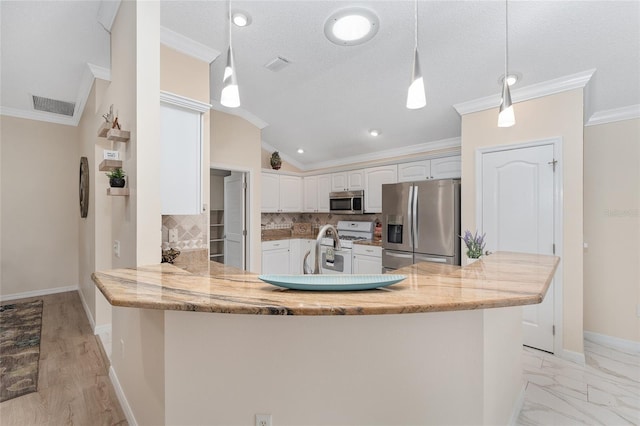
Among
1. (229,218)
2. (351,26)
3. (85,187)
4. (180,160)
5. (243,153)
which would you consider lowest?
(229,218)

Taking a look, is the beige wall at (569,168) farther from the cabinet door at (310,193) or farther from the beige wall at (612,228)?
the cabinet door at (310,193)

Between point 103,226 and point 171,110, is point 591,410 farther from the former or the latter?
point 103,226

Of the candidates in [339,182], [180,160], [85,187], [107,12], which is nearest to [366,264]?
[339,182]

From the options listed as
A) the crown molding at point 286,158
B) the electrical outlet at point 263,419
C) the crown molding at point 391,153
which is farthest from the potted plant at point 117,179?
the crown molding at point 391,153

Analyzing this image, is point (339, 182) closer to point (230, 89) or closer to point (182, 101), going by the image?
point (182, 101)

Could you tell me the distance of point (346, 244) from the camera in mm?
4883

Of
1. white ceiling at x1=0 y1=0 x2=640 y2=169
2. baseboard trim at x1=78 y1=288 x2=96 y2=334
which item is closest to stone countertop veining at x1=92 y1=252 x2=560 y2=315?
white ceiling at x1=0 y1=0 x2=640 y2=169

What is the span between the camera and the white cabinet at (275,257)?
16.1 ft

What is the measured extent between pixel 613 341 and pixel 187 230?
439cm

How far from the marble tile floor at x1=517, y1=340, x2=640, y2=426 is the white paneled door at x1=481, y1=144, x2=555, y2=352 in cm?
31

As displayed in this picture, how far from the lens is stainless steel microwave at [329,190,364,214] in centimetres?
491

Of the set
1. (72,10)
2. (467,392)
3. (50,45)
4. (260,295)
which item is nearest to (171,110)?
(72,10)

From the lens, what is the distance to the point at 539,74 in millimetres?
2701

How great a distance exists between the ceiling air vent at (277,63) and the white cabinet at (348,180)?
2.27m
